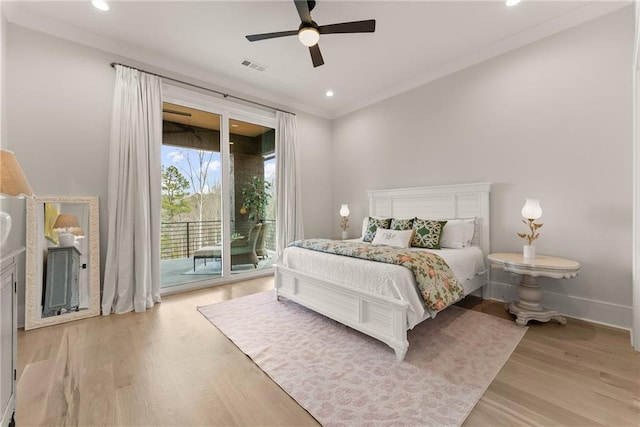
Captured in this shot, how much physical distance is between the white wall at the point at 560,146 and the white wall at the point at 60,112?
14.4ft

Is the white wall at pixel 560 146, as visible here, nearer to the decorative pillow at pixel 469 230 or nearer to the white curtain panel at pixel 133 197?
the decorative pillow at pixel 469 230

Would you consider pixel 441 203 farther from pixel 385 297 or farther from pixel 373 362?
pixel 373 362

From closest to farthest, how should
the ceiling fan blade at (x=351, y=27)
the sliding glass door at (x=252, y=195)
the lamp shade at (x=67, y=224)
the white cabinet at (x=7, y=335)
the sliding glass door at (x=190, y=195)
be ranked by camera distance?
the white cabinet at (x=7, y=335)
the ceiling fan blade at (x=351, y=27)
the lamp shade at (x=67, y=224)
the sliding glass door at (x=190, y=195)
the sliding glass door at (x=252, y=195)

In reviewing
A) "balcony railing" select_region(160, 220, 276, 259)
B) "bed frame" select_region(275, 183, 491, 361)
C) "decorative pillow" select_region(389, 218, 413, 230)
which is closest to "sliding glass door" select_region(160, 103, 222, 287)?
"balcony railing" select_region(160, 220, 276, 259)

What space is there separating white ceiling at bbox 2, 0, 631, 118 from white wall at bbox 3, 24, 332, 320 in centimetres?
20

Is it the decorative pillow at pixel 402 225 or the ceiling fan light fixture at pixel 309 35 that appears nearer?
the ceiling fan light fixture at pixel 309 35

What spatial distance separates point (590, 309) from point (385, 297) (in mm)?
2373

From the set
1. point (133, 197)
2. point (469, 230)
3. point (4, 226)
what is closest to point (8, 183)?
point (4, 226)

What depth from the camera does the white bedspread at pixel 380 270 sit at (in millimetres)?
2137

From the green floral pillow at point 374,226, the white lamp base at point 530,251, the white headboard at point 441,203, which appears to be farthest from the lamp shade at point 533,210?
the green floral pillow at point 374,226

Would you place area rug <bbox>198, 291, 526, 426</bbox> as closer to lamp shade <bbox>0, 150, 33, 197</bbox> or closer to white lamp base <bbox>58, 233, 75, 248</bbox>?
white lamp base <bbox>58, 233, 75, 248</bbox>

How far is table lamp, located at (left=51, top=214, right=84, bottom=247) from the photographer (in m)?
2.88

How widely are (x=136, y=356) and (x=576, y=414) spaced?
306 centimetres

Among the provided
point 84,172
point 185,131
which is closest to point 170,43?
point 185,131
